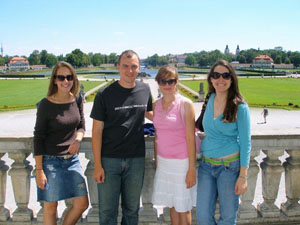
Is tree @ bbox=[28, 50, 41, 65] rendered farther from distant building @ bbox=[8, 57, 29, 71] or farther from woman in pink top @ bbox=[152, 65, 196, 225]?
woman in pink top @ bbox=[152, 65, 196, 225]

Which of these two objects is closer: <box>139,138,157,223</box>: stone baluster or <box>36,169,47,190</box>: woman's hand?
<box>36,169,47,190</box>: woman's hand

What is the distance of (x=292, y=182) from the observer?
140 inches

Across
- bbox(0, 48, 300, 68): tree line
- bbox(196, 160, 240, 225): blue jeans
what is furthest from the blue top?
bbox(0, 48, 300, 68): tree line

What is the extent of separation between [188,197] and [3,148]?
226cm

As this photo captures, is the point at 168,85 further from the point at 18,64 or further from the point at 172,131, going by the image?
the point at 18,64

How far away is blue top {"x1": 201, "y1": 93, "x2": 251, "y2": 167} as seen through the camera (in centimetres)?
283

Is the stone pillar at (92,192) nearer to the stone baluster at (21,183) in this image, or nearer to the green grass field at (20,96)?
the stone baluster at (21,183)

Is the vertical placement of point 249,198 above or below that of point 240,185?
below

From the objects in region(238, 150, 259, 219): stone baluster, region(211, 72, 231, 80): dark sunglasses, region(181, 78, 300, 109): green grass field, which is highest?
region(211, 72, 231, 80): dark sunglasses

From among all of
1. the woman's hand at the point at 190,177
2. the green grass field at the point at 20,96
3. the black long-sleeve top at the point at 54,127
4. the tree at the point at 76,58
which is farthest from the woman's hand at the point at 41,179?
the tree at the point at 76,58

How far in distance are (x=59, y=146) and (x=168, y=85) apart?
138cm

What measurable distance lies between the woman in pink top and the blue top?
0.56 feet

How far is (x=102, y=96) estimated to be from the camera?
10.1 feet

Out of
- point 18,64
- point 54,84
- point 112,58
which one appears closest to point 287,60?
point 112,58
